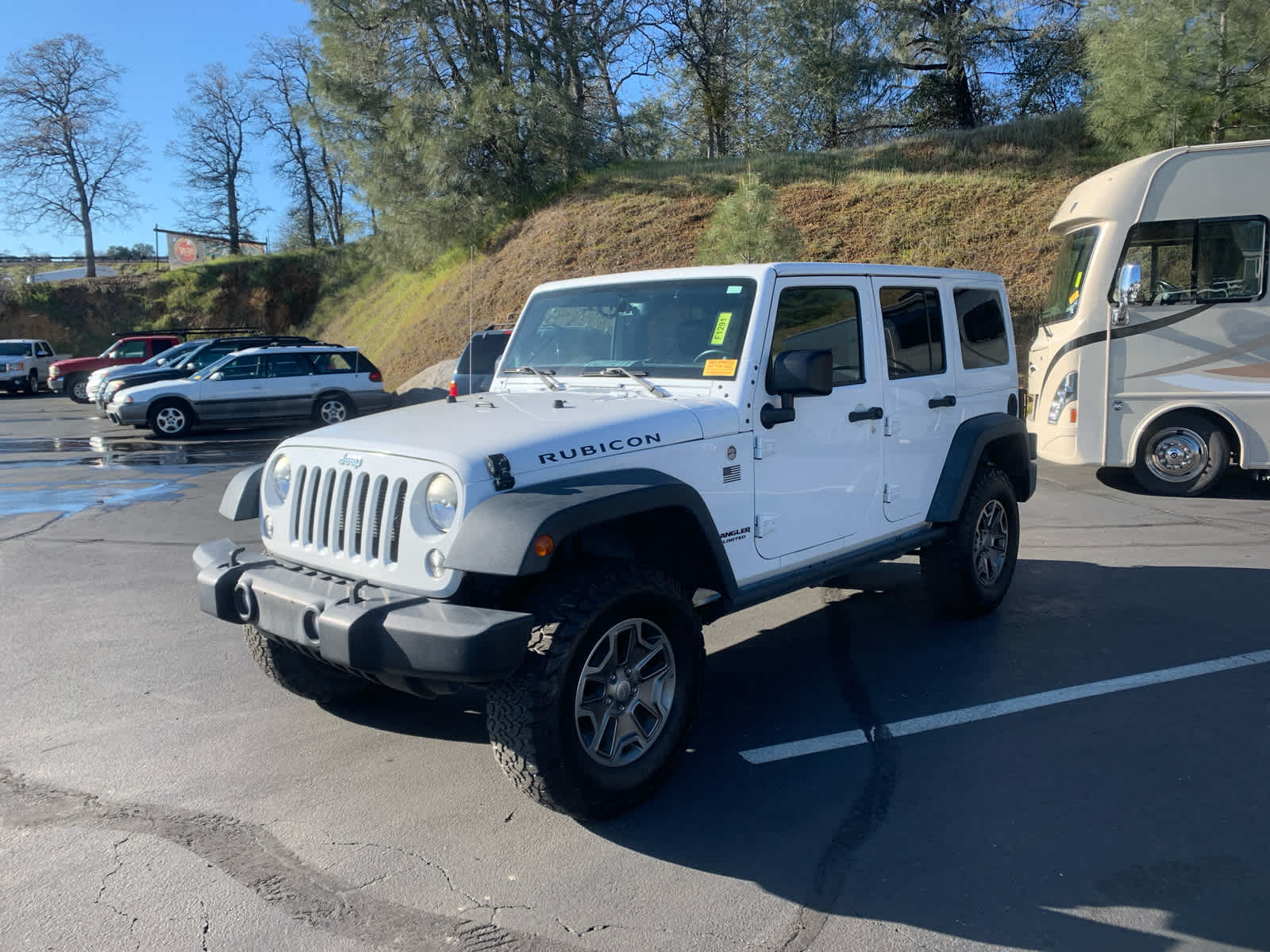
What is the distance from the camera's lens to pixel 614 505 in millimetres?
3533

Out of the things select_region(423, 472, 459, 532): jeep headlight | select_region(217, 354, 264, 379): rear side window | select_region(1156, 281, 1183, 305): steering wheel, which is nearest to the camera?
select_region(423, 472, 459, 532): jeep headlight

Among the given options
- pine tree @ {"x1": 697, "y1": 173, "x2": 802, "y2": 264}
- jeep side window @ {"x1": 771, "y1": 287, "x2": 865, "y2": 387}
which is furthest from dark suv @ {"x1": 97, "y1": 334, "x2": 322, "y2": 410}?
jeep side window @ {"x1": 771, "y1": 287, "x2": 865, "y2": 387}

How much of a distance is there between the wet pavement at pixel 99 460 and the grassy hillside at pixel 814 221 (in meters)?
5.67

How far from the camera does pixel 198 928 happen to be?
3037 mm

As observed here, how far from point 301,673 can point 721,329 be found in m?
2.50

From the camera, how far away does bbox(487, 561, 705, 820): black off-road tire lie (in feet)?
11.1

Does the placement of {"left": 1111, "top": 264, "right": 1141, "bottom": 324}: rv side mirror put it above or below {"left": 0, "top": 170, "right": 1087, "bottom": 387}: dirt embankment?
below

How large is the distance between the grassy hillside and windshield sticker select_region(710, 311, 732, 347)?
50.4 feet

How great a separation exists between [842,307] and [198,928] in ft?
12.5

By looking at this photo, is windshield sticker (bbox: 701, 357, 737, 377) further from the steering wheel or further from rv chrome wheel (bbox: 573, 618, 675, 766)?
the steering wheel

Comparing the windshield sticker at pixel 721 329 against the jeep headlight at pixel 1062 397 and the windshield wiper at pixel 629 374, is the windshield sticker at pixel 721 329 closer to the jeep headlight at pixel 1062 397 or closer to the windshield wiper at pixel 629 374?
the windshield wiper at pixel 629 374

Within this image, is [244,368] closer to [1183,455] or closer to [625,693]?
[1183,455]

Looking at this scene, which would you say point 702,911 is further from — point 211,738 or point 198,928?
point 211,738

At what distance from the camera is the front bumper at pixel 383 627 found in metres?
3.19
